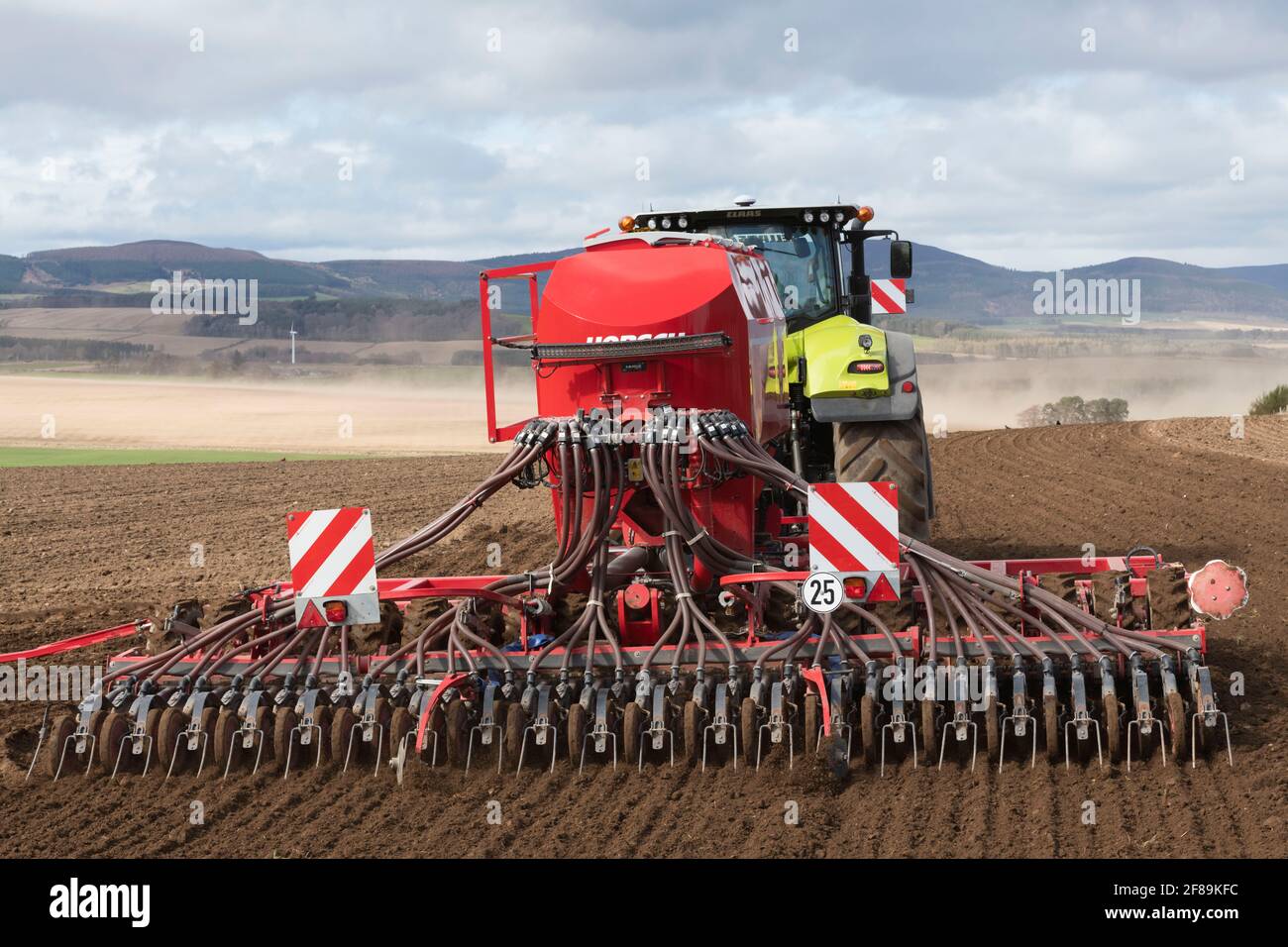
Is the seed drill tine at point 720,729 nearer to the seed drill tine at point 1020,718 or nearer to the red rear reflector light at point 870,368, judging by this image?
the seed drill tine at point 1020,718

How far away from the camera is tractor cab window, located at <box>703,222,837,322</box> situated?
9.62m

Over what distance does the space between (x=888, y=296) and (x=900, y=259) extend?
40 cm

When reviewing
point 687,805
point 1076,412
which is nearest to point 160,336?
point 1076,412

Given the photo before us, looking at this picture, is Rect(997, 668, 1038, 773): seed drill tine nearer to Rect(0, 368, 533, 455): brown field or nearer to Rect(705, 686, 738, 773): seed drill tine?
Rect(705, 686, 738, 773): seed drill tine

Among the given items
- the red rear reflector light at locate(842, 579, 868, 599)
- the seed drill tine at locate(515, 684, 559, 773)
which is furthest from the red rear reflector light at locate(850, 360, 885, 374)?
the seed drill tine at locate(515, 684, 559, 773)

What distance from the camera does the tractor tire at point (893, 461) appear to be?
810cm

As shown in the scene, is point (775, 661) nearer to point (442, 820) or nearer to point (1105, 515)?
point (442, 820)

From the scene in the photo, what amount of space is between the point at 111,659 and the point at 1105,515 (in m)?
9.02

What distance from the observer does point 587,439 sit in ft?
21.1

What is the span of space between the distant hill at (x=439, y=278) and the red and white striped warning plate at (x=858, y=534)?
251 ft

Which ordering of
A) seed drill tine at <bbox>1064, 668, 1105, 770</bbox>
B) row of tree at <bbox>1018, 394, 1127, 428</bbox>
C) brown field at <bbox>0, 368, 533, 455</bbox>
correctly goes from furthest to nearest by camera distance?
row of tree at <bbox>1018, 394, 1127, 428</bbox>
brown field at <bbox>0, 368, 533, 455</bbox>
seed drill tine at <bbox>1064, 668, 1105, 770</bbox>

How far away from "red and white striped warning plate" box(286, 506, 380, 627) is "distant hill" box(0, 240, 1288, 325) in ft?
250

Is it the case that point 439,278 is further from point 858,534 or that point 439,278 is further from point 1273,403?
point 858,534

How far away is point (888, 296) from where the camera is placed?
1002cm
